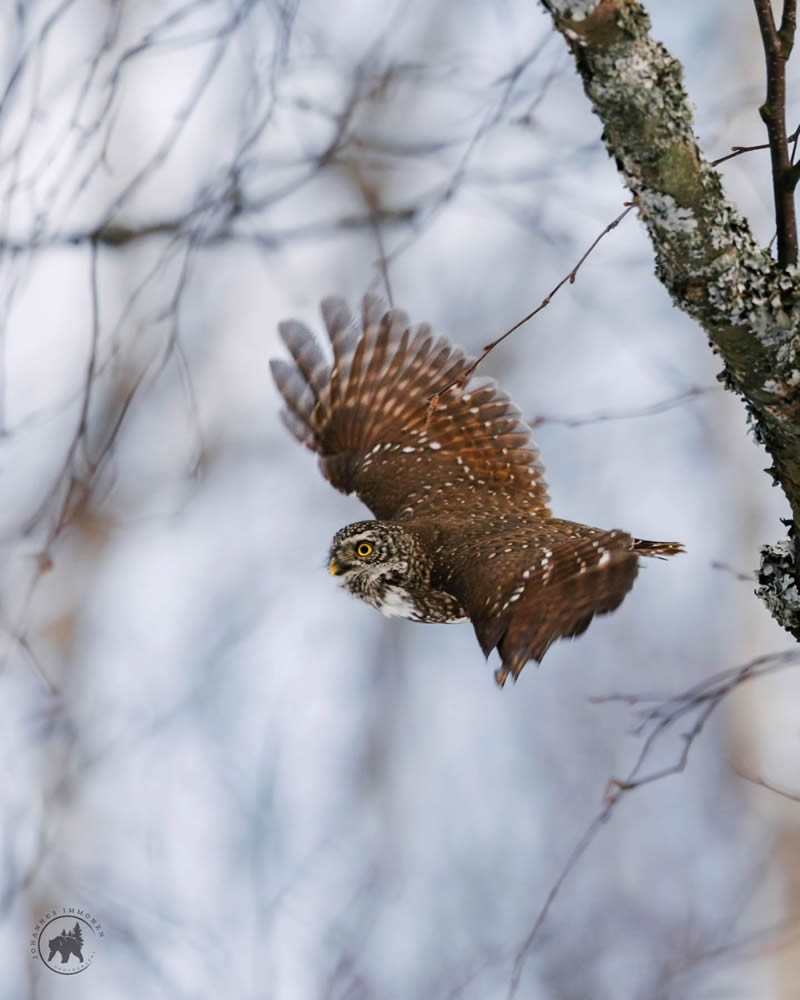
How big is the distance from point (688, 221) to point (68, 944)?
4.37 metres

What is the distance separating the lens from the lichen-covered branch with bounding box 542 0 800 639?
5.42 feet

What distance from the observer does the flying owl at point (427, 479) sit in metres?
2.84

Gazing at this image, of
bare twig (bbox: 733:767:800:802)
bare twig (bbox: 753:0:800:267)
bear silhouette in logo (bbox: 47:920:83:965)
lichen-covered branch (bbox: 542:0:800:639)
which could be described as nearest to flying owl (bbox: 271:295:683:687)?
bare twig (bbox: 733:767:800:802)

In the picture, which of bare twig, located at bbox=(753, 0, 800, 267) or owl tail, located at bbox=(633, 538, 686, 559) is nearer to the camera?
bare twig, located at bbox=(753, 0, 800, 267)

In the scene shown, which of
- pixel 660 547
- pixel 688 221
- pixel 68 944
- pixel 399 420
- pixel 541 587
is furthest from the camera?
pixel 68 944

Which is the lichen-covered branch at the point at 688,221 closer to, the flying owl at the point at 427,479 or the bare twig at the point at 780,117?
the bare twig at the point at 780,117

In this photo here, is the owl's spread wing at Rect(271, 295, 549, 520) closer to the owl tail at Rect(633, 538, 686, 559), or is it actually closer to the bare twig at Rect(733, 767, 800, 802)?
the owl tail at Rect(633, 538, 686, 559)

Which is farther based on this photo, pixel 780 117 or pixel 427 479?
pixel 427 479

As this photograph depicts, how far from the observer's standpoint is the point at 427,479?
3.86 metres

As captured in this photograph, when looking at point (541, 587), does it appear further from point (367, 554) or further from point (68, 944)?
point (68, 944)

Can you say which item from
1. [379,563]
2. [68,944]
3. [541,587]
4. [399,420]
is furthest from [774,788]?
[68,944]

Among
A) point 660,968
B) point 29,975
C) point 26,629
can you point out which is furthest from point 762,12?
point 660,968

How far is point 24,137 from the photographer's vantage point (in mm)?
3021

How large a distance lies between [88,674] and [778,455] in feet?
15.6
